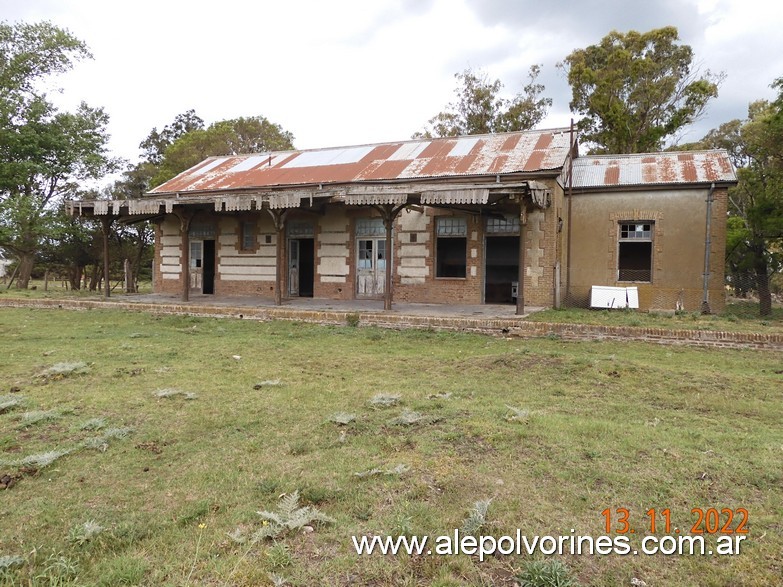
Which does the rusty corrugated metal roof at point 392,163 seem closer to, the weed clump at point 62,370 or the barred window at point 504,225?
the barred window at point 504,225

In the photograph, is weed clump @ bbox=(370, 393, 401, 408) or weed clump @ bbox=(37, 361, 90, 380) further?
weed clump @ bbox=(37, 361, 90, 380)

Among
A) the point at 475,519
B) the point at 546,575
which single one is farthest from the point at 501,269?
the point at 546,575

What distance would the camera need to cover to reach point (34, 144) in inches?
899

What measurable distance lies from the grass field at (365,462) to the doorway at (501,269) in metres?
7.68

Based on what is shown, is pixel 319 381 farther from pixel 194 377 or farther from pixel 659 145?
pixel 659 145

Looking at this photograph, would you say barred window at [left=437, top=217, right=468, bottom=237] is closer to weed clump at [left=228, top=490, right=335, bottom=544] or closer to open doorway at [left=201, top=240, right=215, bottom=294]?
open doorway at [left=201, top=240, right=215, bottom=294]

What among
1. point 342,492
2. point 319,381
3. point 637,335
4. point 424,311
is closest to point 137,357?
point 319,381

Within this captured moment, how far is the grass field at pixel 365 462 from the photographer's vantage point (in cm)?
245

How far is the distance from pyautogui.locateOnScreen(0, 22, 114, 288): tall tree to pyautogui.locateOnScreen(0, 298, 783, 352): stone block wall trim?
12.6 metres

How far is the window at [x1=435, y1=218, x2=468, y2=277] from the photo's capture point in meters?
14.6

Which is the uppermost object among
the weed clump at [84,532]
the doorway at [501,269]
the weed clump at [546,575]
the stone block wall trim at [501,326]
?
the doorway at [501,269]

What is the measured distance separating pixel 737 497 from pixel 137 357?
737cm

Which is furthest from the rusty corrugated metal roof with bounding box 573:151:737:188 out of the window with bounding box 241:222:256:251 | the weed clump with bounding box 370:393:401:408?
the weed clump with bounding box 370:393:401:408

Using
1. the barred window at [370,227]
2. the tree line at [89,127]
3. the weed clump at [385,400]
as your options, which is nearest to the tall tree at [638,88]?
the tree line at [89,127]
